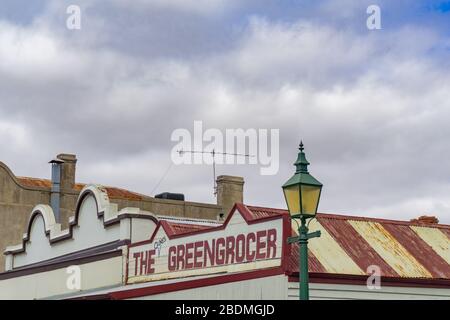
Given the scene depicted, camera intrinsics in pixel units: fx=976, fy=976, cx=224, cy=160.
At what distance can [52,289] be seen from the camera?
2825 cm

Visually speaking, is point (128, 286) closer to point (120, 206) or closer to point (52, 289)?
point (52, 289)

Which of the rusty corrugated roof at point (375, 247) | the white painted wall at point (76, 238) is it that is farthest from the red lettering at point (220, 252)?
the white painted wall at point (76, 238)

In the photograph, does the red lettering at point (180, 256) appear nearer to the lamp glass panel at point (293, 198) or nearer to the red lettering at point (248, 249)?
the red lettering at point (248, 249)

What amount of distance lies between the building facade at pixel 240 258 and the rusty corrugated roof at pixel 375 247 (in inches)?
1.2

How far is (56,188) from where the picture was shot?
1818 inches

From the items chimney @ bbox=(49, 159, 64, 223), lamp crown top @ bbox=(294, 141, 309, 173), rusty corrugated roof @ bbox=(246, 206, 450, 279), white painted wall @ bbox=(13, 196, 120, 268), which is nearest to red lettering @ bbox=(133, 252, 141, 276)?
white painted wall @ bbox=(13, 196, 120, 268)

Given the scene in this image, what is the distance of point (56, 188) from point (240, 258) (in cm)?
2627

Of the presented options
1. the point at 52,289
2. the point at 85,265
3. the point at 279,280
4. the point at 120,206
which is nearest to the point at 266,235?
the point at 279,280

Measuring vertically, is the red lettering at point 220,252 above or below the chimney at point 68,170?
below

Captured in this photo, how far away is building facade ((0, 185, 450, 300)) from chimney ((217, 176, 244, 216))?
21286 mm

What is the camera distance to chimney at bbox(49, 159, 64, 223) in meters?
45.6

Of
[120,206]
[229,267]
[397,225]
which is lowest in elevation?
[229,267]

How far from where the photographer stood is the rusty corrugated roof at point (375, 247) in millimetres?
21047

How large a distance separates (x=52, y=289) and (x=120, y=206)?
1856 cm
